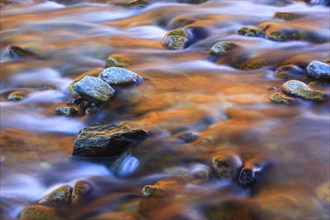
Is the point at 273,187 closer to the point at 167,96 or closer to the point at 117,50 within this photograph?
the point at 167,96

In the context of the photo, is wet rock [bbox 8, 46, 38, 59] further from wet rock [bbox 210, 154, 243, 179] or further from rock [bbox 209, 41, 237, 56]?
wet rock [bbox 210, 154, 243, 179]

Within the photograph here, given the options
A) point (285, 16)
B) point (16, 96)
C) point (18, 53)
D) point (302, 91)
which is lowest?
point (16, 96)

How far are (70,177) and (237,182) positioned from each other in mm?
1574

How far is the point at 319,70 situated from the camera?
6.36 meters

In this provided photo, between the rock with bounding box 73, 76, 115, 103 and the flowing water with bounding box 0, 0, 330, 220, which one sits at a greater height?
the rock with bounding box 73, 76, 115, 103

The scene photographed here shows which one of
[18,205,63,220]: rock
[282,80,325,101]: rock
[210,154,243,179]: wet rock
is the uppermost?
[282,80,325,101]: rock

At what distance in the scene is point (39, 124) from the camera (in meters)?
5.74

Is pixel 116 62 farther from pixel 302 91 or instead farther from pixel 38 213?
pixel 38 213

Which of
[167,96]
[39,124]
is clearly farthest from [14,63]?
[167,96]

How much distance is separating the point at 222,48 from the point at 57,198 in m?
4.42

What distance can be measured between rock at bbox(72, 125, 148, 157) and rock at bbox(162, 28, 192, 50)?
3.46m

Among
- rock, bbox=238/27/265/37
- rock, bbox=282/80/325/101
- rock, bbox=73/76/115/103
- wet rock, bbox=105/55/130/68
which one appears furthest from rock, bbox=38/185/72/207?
rock, bbox=238/27/265/37

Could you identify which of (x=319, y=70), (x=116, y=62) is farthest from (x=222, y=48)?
(x=319, y=70)

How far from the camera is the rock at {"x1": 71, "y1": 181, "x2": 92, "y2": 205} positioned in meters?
4.16
